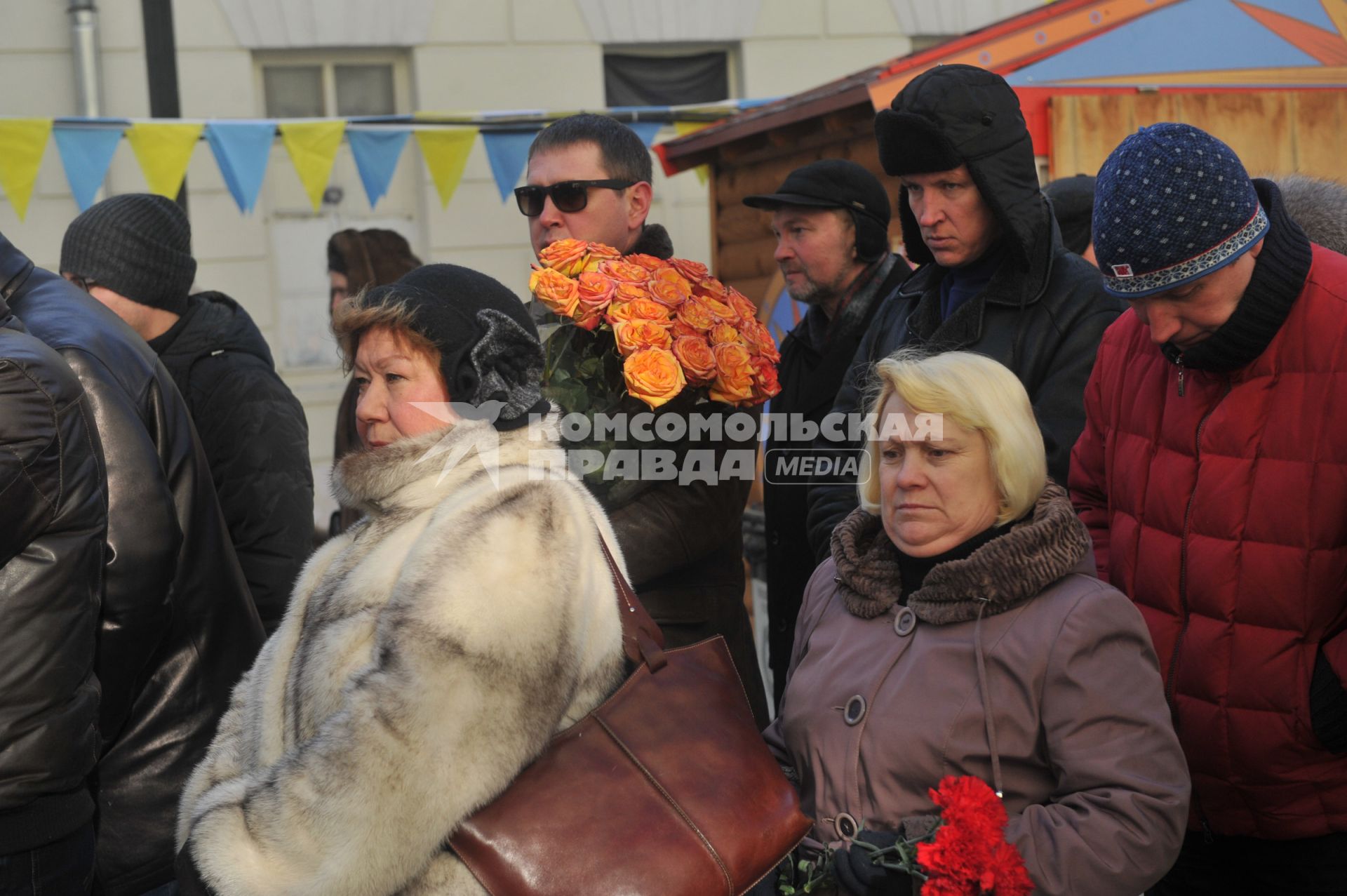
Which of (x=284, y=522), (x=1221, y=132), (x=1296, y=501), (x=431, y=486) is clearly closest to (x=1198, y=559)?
(x=1296, y=501)

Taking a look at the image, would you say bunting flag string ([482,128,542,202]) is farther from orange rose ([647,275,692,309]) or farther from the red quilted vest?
the red quilted vest

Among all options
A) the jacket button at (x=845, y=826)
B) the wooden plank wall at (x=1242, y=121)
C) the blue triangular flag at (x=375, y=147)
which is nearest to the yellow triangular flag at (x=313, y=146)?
the blue triangular flag at (x=375, y=147)

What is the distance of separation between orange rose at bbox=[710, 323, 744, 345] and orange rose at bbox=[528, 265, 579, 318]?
33 centimetres

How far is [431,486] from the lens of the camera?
2.31m

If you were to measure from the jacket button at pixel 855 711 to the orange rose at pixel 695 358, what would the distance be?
851 mm

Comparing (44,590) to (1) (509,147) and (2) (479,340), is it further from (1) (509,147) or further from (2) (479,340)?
(1) (509,147)

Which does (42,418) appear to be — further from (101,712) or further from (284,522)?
(284,522)

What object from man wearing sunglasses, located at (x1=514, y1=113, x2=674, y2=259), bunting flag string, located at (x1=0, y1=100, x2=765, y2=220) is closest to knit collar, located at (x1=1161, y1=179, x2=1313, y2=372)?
man wearing sunglasses, located at (x1=514, y1=113, x2=674, y2=259)

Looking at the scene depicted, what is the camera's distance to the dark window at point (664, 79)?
10914 millimetres

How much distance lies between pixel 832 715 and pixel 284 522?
219cm

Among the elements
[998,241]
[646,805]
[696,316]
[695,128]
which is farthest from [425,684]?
[695,128]

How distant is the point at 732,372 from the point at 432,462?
896mm

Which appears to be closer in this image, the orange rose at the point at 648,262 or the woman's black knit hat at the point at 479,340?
the woman's black knit hat at the point at 479,340

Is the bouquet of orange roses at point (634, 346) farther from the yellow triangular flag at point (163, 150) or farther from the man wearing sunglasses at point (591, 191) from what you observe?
the yellow triangular flag at point (163, 150)
